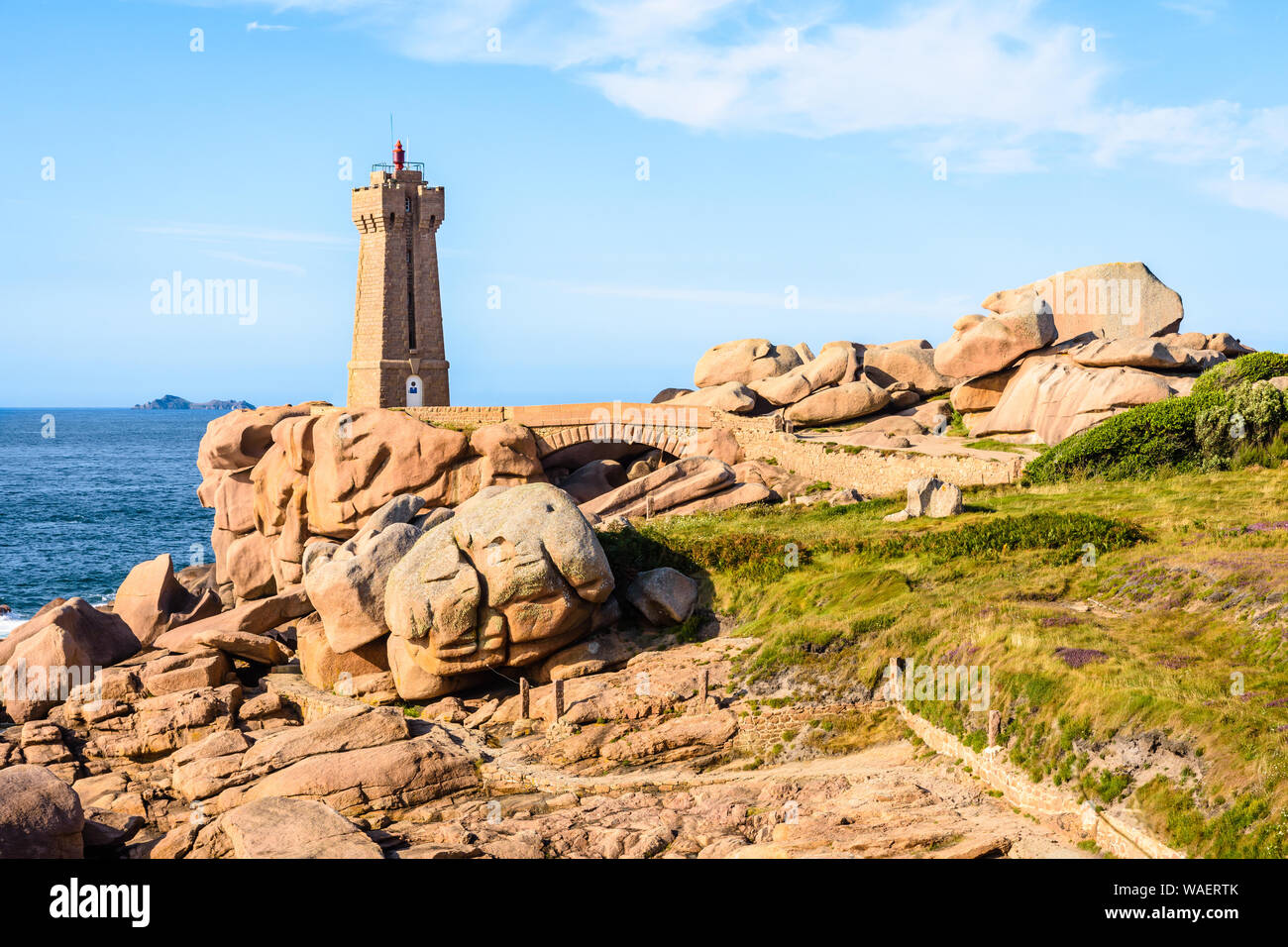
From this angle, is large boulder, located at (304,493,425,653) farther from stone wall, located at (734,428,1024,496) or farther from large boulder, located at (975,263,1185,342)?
large boulder, located at (975,263,1185,342)

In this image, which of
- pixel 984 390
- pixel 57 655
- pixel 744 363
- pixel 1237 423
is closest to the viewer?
pixel 57 655

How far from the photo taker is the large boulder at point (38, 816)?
64.2ft

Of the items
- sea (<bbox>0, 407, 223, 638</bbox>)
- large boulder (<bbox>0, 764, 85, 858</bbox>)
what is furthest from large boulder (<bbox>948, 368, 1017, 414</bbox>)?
sea (<bbox>0, 407, 223, 638</bbox>)

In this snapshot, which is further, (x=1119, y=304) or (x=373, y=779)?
(x=1119, y=304)

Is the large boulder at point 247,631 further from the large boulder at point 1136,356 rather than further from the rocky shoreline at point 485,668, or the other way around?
the large boulder at point 1136,356

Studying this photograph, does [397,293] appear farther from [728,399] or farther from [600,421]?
[728,399]

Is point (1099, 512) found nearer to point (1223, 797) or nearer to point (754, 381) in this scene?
point (1223, 797)

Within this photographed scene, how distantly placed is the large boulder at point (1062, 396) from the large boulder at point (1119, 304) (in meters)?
5.48

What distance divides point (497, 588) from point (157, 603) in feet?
64.2

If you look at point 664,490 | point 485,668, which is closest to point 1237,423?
point 664,490

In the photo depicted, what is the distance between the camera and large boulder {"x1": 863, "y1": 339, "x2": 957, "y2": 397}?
176 ft

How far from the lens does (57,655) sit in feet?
114

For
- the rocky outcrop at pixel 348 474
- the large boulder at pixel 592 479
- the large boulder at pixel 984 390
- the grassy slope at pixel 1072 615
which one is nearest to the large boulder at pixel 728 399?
the large boulder at pixel 592 479

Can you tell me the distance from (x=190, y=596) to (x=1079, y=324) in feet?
131
